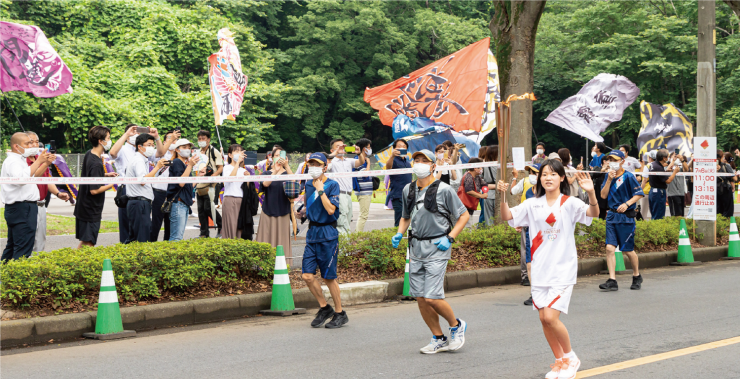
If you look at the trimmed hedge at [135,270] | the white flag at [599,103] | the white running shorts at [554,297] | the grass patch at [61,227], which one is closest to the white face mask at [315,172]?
the trimmed hedge at [135,270]

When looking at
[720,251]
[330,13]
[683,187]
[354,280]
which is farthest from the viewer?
[330,13]

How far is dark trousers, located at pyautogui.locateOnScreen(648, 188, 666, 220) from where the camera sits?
16.1 metres

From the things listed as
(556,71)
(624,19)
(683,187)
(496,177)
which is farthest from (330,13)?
(496,177)

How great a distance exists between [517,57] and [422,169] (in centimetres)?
603

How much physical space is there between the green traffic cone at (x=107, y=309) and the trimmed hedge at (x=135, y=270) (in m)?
0.42

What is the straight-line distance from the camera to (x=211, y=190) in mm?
12977

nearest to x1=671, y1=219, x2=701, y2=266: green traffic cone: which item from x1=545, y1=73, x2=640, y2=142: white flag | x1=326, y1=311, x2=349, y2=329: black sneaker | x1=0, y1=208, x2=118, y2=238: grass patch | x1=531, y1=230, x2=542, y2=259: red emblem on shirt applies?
x1=545, y1=73, x2=640, y2=142: white flag

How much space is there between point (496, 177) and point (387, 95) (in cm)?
240

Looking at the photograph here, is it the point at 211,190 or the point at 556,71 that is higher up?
the point at 556,71

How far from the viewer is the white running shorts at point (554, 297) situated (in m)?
5.50

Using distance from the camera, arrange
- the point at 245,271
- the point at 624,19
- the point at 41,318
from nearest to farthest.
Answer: the point at 41,318
the point at 245,271
the point at 624,19

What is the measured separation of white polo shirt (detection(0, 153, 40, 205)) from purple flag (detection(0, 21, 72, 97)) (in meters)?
2.43

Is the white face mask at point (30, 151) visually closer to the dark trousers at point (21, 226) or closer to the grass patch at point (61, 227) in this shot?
the dark trousers at point (21, 226)

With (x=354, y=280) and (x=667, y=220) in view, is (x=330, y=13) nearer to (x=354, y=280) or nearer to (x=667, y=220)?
(x=667, y=220)
